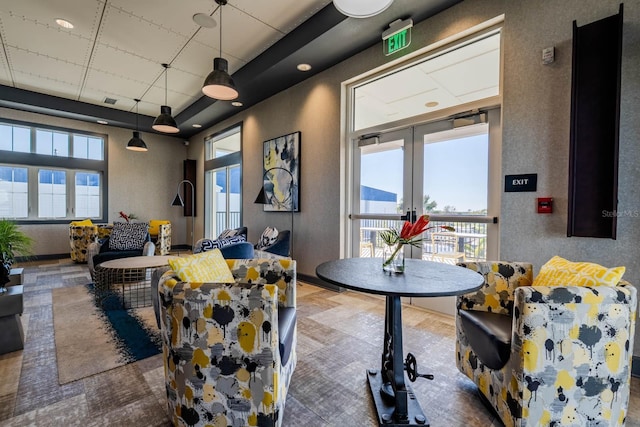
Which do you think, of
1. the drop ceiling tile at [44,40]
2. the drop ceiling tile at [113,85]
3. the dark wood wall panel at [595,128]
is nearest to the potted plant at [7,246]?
the drop ceiling tile at [44,40]

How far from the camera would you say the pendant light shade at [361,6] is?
2.13 meters

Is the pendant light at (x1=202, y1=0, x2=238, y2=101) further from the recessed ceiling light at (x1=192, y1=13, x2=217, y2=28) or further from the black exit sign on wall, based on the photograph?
the black exit sign on wall

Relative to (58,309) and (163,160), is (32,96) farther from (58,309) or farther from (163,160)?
(58,309)

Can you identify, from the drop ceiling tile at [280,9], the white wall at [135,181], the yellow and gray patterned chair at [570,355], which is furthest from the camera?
the white wall at [135,181]

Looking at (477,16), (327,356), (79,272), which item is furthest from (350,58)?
(79,272)

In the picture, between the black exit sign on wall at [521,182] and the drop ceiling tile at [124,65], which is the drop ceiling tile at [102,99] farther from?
the black exit sign on wall at [521,182]

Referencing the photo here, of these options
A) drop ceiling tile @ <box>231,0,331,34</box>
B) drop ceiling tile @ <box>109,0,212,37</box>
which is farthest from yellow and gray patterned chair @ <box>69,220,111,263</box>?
drop ceiling tile @ <box>231,0,331,34</box>

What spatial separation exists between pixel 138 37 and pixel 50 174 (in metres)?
4.83

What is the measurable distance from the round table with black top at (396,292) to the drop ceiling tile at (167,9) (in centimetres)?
337

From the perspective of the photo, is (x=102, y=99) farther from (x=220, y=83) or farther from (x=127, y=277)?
(x=220, y=83)

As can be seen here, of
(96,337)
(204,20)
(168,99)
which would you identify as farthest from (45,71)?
(96,337)

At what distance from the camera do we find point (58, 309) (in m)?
3.39

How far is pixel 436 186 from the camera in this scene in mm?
3385

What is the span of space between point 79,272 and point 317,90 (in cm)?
529
